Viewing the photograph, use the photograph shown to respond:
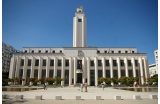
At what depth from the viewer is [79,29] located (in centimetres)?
5928

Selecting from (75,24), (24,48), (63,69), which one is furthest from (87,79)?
(24,48)

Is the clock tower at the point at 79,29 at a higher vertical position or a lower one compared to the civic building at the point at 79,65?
higher

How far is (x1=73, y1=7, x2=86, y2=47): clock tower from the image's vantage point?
190 ft

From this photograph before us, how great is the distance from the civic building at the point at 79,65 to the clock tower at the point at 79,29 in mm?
3706

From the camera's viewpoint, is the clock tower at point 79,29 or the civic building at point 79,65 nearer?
the civic building at point 79,65

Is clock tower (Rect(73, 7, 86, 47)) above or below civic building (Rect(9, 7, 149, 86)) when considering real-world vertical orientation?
above

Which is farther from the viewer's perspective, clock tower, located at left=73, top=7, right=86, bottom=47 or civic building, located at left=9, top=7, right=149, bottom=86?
clock tower, located at left=73, top=7, right=86, bottom=47

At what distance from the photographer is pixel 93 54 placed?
180 ft

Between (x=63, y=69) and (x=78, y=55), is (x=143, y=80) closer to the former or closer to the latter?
(x=78, y=55)

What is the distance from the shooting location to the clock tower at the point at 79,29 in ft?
190

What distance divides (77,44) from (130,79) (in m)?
22.8

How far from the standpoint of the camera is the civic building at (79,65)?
51531mm

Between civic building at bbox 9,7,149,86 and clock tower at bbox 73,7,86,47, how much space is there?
3706mm

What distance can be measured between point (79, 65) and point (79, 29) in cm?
1436
